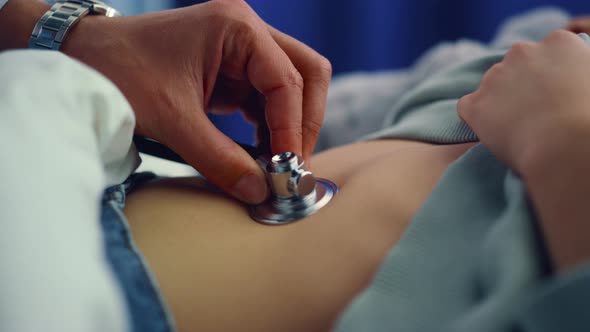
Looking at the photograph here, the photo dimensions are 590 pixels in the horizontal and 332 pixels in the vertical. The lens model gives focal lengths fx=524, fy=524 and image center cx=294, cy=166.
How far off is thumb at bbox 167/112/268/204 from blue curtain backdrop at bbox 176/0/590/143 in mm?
1261

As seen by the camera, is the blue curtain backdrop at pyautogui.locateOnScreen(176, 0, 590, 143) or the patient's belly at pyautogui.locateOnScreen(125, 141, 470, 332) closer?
the patient's belly at pyautogui.locateOnScreen(125, 141, 470, 332)

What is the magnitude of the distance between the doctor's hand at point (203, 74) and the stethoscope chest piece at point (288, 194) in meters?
0.02

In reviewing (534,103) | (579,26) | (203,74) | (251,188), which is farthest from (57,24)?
(579,26)

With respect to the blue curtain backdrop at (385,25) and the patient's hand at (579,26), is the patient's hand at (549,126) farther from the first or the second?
the blue curtain backdrop at (385,25)

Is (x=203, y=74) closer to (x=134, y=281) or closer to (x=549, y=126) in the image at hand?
(x=134, y=281)

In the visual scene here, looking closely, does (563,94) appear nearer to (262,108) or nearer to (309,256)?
(309,256)

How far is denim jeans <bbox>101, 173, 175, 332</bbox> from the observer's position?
16.4 inches

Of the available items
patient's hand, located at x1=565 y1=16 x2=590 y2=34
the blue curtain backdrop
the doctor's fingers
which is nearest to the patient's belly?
the doctor's fingers

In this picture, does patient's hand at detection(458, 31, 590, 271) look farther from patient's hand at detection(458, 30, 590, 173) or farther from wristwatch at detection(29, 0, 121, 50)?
wristwatch at detection(29, 0, 121, 50)

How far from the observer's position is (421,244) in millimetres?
409

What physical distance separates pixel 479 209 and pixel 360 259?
0.35 feet

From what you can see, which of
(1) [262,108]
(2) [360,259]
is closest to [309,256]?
(2) [360,259]

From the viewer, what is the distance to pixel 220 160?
1.94ft

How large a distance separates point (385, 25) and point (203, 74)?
4.73 ft
